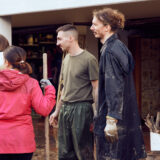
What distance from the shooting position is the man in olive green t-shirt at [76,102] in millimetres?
5199

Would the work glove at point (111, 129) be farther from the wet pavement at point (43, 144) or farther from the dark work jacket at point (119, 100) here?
the wet pavement at point (43, 144)

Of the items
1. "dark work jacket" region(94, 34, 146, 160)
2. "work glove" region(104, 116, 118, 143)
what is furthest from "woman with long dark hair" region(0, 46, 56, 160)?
"work glove" region(104, 116, 118, 143)

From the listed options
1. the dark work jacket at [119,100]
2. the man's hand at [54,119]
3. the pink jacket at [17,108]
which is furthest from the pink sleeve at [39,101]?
the man's hand at [54,119]

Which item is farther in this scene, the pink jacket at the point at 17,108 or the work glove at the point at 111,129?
the pink jacket at the point at 17,108

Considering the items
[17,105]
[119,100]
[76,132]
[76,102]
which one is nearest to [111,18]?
→ [119,100]

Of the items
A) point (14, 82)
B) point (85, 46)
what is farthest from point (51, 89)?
point (85, 46)

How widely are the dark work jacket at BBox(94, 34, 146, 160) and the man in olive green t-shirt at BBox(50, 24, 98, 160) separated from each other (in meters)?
0.94

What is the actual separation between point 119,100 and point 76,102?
131 centimetres

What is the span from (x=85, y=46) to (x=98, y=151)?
20.0 feet

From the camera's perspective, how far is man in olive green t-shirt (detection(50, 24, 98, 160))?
5199mm

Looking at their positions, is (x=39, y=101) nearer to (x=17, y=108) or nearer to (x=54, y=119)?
(x=17, y=108)

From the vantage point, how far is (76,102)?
5.26 m

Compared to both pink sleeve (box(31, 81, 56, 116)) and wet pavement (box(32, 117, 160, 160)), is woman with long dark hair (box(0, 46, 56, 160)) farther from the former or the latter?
wet pavement (box(32, 117, 160, 160))

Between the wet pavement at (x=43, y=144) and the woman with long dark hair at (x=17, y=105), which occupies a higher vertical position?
the woman with long dark hair at (x=17, y=105)
